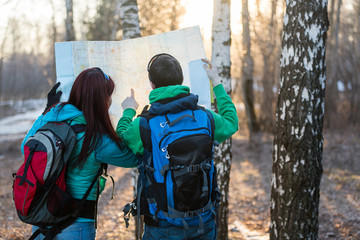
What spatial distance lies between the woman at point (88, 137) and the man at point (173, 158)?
0.46 feet

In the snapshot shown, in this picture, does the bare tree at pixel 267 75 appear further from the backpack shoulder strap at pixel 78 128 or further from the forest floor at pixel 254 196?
the backpack shoulder strap at pixel 78 128

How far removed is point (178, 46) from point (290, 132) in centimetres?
152

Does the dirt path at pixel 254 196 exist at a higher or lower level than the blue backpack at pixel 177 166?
lower

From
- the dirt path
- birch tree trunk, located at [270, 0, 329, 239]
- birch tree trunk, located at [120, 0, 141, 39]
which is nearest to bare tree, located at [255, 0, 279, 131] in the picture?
the dirt path

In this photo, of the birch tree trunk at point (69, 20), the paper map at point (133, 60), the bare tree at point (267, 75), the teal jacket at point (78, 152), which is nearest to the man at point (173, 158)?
the teal jacket at point (78, 152)

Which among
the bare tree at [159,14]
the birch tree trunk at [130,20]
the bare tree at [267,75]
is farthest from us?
the bare tree at [159,14]

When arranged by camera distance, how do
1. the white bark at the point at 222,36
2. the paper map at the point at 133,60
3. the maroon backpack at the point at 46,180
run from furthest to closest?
the white bark at the point at 222,36
the paper map at the point at 133,60
the maroon backpack at the point at 46,180

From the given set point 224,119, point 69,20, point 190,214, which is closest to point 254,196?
point 69,20

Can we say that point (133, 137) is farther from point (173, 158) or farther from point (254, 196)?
point (254, 196)

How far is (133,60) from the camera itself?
3.07 meters

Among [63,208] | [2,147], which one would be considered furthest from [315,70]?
[2,147]

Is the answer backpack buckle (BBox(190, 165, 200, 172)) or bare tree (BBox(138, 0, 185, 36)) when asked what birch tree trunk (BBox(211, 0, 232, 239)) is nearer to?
backpack buckle (BBox(190, 165, 200, 172))

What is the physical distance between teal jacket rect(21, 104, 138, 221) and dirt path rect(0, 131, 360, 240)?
416cm

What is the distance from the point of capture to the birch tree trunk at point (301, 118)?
3387mm
